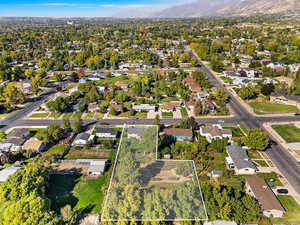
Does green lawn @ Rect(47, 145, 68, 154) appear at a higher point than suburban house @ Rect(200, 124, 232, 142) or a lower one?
lower

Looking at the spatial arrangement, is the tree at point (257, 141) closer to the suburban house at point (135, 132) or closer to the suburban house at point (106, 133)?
the suburban house at point (135, 132)

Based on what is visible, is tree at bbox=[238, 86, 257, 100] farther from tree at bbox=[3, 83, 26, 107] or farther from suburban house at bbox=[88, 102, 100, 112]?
tree at bbox=[3, 83, 26, 107]

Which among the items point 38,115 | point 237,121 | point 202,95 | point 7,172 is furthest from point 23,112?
point 237,121

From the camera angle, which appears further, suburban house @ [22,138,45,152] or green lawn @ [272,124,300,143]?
green lawn @ [272,124,300,143]

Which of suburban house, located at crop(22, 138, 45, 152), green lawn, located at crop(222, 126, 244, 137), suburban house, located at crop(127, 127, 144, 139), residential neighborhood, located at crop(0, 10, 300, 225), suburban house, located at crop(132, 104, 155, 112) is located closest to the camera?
residential neighborhood, located at crop(0, 10, 300, 225)

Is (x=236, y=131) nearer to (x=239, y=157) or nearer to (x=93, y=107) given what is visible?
(x=239, y=157)

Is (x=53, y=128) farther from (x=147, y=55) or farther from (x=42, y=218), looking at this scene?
(x=147, y=55)

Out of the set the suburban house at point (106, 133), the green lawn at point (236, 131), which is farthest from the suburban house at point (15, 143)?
the green lawn at point (236, 131)

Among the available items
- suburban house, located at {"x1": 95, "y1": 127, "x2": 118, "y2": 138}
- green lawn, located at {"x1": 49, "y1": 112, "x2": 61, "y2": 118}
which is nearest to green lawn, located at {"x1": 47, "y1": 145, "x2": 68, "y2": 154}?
suburban house, located at {"x1": 95, "y1": 127, "x2": 118, "y2": 138}

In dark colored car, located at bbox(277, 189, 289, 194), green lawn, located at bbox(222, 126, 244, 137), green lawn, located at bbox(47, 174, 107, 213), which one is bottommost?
green lawn, located at bbox(47, 174, 107, 213)
